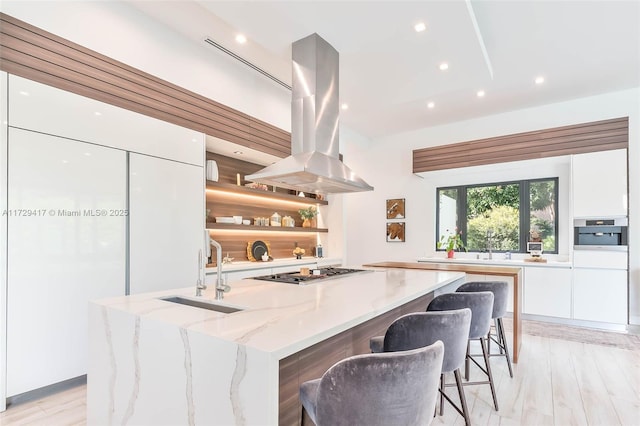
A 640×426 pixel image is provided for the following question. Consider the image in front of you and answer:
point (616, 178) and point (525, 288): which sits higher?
point (616, 178)

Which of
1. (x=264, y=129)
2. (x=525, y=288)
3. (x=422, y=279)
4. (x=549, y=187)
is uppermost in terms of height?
(x=264, y=129)

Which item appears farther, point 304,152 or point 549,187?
point 549,187

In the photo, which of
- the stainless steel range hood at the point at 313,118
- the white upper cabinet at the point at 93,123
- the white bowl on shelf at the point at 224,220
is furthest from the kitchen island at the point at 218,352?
the white bowl on shelf at the point at 224,220

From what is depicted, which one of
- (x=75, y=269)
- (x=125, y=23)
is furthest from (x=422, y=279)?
(x=125, y=23)

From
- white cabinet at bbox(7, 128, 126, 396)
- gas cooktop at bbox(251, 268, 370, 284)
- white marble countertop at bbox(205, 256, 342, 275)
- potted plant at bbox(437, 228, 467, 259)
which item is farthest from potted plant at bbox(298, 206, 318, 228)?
white cabinet at bbox(7, 128, 126, 396)

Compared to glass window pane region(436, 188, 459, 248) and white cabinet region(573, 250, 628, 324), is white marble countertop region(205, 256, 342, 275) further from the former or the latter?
white cabinet region(573, 250, 628, 324)

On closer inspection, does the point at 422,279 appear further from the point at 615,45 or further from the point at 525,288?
the point at 615,45

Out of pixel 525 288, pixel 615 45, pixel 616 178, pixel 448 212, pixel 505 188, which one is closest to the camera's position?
pixel 615 45

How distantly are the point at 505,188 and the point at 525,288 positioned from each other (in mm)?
1711

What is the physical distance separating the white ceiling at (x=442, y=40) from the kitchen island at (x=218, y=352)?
2.04 metres

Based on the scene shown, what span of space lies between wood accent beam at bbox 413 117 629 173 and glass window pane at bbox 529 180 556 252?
729 mm

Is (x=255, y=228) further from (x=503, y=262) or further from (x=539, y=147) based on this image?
(x=539, y=147)

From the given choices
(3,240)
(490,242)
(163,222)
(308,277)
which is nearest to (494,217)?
(490,242)

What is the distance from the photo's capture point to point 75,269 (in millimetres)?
2568
